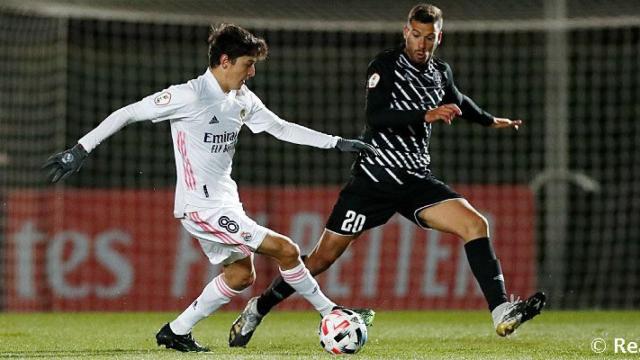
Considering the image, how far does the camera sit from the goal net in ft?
41.2

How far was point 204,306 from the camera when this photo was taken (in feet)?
23.8

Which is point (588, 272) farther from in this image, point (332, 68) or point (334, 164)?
point (332, 68)

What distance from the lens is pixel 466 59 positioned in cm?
1797

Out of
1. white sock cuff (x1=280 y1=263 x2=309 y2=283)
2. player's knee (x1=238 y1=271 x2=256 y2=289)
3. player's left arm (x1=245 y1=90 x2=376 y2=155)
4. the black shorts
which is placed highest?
player's left arm (x1=245 y1=90 x2=376 y2=155)

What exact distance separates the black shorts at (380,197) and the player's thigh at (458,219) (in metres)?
0.06

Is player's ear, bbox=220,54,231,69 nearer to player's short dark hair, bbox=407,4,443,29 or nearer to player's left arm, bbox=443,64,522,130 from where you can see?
player's short dark hair, bbox=407,4,443,29

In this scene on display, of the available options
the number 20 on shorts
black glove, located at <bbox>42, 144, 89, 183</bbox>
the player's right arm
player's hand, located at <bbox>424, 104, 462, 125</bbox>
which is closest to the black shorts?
the number 20 on shorts

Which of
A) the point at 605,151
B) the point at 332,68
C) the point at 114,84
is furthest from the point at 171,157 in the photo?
the point at 605,151

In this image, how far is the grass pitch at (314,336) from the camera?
6996 millimetres

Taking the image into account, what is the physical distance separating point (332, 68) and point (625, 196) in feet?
16.5

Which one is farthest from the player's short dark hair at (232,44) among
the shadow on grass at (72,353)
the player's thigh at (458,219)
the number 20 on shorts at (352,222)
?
the shadow on grass at (72,353)

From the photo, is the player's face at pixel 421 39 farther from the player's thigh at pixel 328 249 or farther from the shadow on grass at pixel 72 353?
the shadow on grass at pixel 72 353

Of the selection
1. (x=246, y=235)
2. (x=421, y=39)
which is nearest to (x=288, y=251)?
(x=246, y=235)

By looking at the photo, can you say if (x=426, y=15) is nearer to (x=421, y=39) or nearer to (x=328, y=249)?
(x=421, y=39)
